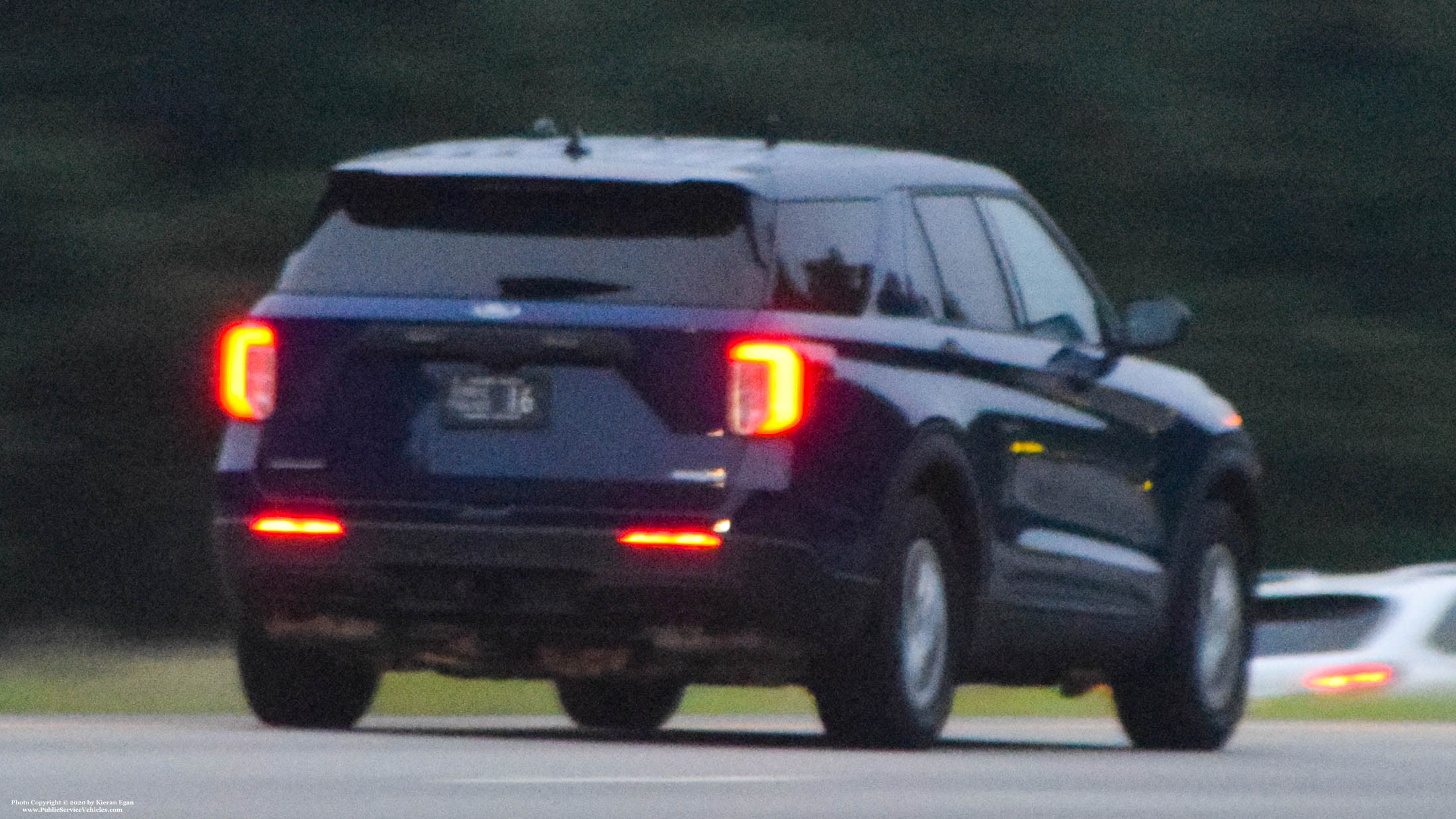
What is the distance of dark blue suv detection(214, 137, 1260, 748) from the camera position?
425 inches

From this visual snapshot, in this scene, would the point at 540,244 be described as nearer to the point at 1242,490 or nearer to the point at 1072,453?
the point at 1072,453

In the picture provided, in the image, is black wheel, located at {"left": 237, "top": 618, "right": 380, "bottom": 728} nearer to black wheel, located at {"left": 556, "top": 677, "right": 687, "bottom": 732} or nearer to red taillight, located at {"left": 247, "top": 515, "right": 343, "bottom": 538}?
red taillight, located at {"left": 247, "top": 515, "right": 343, "bottom": 538}

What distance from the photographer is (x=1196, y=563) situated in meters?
13.1

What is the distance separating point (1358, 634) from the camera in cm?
1591

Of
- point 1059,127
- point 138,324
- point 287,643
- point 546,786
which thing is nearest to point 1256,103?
point 1059,127

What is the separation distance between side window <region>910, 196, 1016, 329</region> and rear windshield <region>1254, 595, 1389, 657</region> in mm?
4154

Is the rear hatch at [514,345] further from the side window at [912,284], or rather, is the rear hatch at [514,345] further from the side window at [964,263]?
the side window at [964,263]

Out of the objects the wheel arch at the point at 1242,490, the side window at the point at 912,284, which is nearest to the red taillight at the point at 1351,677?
the wheel arch at the point at 1242,490

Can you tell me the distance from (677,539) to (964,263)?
1.66m

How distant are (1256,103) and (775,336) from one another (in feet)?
46.9

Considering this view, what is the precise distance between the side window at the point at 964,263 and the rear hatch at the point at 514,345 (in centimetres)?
86

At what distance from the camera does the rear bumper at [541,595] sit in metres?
10.8

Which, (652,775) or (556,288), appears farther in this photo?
(556,288)

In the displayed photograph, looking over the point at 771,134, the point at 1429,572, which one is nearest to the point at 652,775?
the point at 771,134
